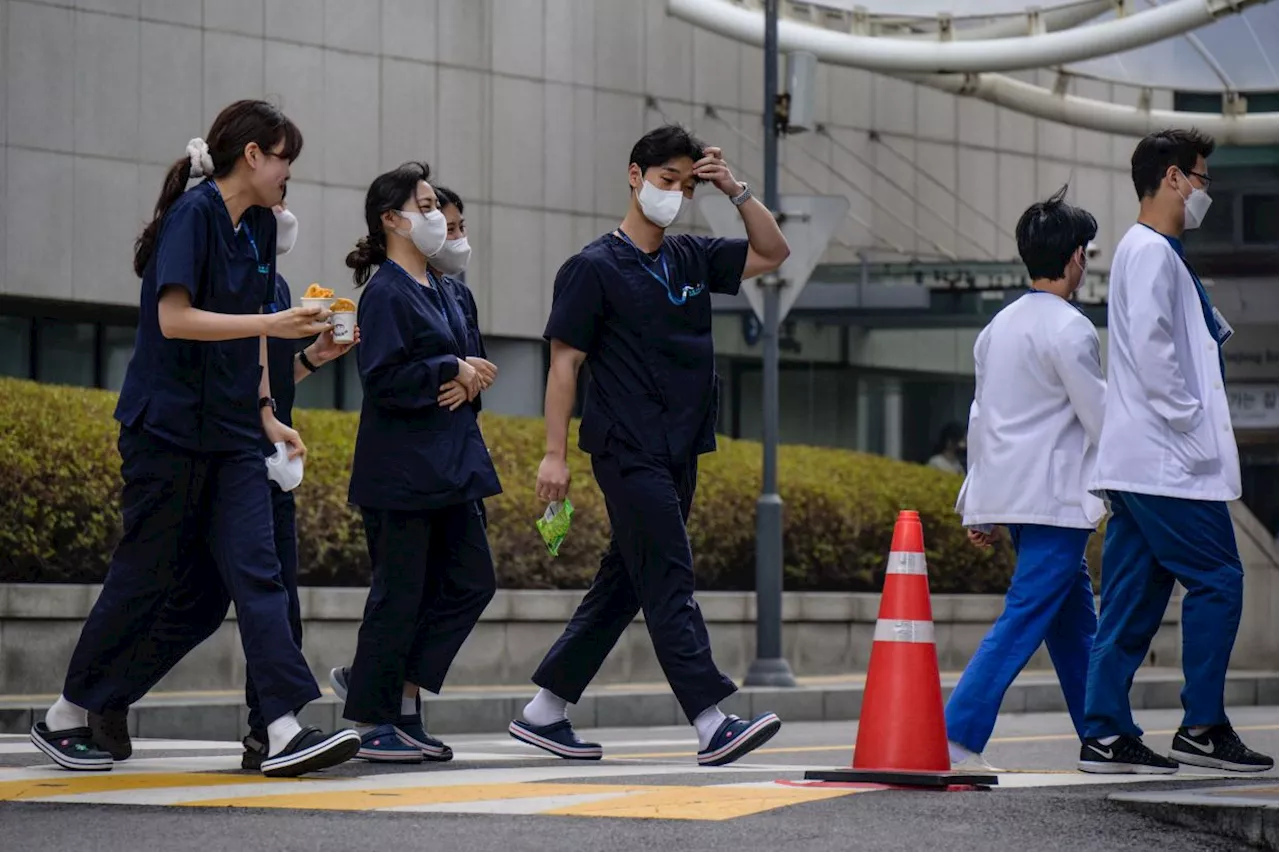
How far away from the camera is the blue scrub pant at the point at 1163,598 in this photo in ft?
22.7

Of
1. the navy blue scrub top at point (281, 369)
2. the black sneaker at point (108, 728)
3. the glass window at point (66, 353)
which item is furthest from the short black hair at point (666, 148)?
the glass window at point (66, 353)

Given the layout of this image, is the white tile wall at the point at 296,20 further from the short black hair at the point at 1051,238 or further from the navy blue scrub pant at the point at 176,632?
the navy blue scrub pant at the point at 176,632

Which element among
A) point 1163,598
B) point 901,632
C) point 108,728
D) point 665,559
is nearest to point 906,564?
point 901,632

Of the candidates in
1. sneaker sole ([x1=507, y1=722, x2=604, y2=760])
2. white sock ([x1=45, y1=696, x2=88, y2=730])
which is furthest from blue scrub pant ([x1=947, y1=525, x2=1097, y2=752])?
white sock ([x1=45, y1=696, x2=88, y2=730])

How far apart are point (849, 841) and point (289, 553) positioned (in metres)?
2.96

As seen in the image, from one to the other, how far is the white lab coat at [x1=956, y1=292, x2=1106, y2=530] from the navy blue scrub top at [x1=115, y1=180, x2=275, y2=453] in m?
2.28

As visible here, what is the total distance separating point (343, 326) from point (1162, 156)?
2.66m

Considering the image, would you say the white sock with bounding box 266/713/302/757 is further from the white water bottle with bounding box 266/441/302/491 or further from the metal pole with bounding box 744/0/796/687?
the metal pole with bounding box 744/0/796/687

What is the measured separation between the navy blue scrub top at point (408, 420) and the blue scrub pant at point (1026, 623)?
1.64 meters

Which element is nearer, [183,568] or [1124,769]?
[183,568]

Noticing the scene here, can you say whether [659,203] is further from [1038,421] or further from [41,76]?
[41,76]

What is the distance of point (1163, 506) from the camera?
22.7ft

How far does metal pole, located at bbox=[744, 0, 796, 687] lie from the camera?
14266mm

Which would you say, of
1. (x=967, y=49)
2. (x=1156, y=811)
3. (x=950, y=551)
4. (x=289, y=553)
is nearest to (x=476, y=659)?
(x=950, y=551)
